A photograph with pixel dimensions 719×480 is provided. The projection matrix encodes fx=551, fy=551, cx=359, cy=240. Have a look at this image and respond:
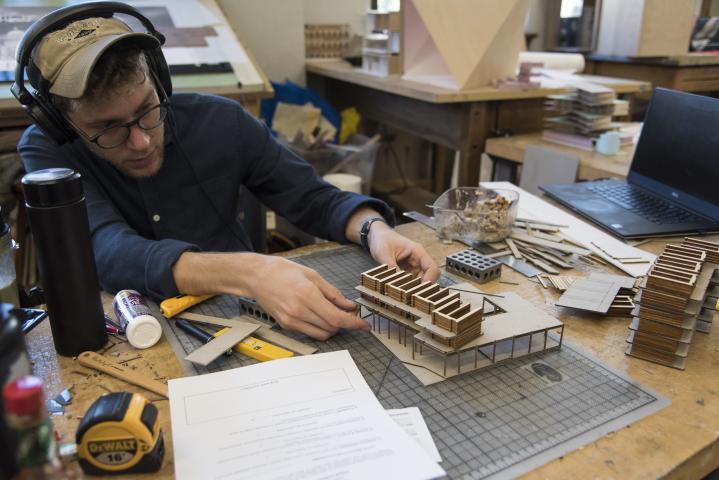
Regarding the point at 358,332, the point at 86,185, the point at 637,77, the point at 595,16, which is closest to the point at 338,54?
the point at 595,16

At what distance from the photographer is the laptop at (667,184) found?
1286mm

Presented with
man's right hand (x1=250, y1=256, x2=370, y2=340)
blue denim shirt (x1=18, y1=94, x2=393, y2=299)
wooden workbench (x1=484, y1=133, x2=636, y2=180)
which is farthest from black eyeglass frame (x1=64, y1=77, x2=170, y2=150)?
wooden workbench (x1=484, y1=133, x2=636, y2=180)

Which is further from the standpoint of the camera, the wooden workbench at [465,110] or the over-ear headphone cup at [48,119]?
the wooden workbench at [465,110]

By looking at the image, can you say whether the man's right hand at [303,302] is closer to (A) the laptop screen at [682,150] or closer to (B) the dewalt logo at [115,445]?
(B) the dewalt logo at [115,445]

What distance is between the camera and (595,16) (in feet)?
10.2

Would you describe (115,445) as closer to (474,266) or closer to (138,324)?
(138,324)

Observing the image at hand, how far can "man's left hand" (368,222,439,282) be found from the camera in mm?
1082

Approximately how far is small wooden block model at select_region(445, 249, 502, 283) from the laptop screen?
596 mm

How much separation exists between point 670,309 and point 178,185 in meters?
1.09

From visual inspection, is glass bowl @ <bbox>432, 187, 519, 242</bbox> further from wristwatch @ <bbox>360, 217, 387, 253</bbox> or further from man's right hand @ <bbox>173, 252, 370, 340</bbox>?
man's right hand @ <bbox>173, 252, 370, 340</bbox>

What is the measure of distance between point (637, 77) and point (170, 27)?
242cm

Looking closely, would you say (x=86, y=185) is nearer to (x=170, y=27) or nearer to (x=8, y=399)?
(x=8, y=399)

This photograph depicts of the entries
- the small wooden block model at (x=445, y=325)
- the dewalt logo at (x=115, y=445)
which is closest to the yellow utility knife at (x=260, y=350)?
the small wooden block model at (x=445, y=325)

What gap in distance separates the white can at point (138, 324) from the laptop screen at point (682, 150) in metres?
1.24
